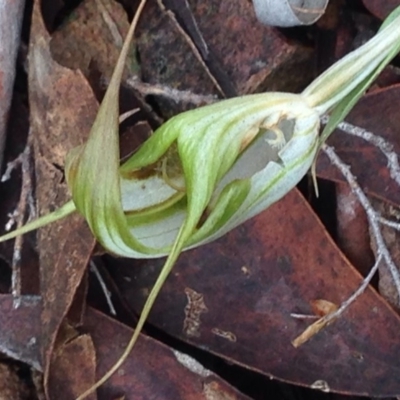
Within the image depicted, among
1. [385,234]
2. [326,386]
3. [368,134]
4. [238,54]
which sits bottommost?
[326,386]

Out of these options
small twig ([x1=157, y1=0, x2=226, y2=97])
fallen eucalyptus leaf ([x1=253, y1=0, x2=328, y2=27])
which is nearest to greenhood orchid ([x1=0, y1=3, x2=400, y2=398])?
fallen eucalyptus leaf ([x1=253, y1=0, x2=328, y2=27])

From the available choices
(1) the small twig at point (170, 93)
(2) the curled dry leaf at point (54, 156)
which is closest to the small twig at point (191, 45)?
(1) the small twig at point (170, 93)

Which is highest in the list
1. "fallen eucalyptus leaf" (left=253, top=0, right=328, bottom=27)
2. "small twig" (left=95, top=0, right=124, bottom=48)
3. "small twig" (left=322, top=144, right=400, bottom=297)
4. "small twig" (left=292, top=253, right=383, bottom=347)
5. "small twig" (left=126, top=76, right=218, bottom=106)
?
"small twig" (left=95, top=0, right=124, bottom=48)

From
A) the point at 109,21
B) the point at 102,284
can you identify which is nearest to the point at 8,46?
the point at 109,21

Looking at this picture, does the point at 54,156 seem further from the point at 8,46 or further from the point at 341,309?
the point at 341,309

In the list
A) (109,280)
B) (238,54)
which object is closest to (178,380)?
(109,280)

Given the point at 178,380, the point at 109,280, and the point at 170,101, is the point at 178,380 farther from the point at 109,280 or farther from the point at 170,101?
the point at 170,101

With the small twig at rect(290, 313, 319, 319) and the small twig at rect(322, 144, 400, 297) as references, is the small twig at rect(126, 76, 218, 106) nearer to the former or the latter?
the small twig at rect(322, 144, 400, 297)
